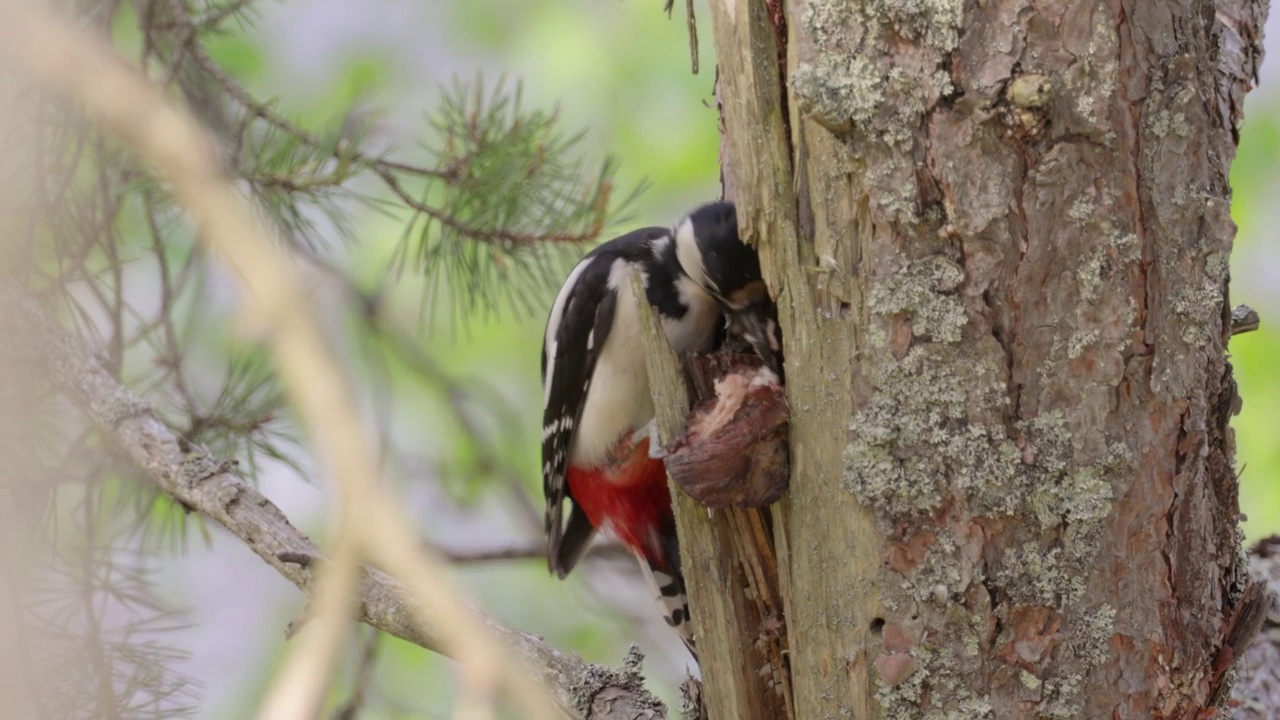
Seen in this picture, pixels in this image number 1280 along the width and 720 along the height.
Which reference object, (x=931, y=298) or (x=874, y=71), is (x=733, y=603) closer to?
(x=931, y=298)

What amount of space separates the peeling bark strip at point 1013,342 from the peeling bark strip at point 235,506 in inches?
21.8

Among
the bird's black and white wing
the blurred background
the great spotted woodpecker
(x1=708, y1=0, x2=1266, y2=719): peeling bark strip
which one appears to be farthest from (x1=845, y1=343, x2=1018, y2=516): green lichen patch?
the blurred background

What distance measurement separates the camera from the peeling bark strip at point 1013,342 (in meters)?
1.47

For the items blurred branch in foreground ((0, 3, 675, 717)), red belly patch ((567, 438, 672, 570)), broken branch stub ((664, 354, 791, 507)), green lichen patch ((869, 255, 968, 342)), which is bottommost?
blurred branch in foreground ((0, 3, 675, 717))

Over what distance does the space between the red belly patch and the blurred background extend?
870 millimetres

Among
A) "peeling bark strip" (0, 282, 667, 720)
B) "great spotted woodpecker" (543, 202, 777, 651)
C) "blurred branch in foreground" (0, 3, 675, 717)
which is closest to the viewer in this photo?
"blurred branch in foreground" (0, 3, 675, 717)

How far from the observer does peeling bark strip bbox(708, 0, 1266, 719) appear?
1475mm

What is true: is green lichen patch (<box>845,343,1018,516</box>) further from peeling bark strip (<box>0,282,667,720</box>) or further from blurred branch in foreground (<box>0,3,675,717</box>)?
blurred branch in foreground (<box>0,3,675,717</box>)

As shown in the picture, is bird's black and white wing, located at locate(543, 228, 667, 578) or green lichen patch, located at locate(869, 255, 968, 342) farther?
bird's black and white wing, located at locate(543, 228, 667, 578)

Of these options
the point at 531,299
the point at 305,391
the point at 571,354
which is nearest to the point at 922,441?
the point at 305,391

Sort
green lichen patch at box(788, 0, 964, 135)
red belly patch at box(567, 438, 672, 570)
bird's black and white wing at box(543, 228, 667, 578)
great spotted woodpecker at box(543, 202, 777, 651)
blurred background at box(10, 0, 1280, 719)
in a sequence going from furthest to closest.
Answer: blurred background at box(10, 0, 1280, 719), red belly patch at box(567, 438, 672, 570), bird's black and white wing at box(543, 228, 667, 578), great spotted woodpecker at box(543, 202, 777, 651), green lichen patch at box(788, 0, 964, 135)

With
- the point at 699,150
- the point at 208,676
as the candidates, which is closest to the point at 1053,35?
the point at 699,150

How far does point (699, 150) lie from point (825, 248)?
123 inches

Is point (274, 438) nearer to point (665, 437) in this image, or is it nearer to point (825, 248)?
point (665, 437)
